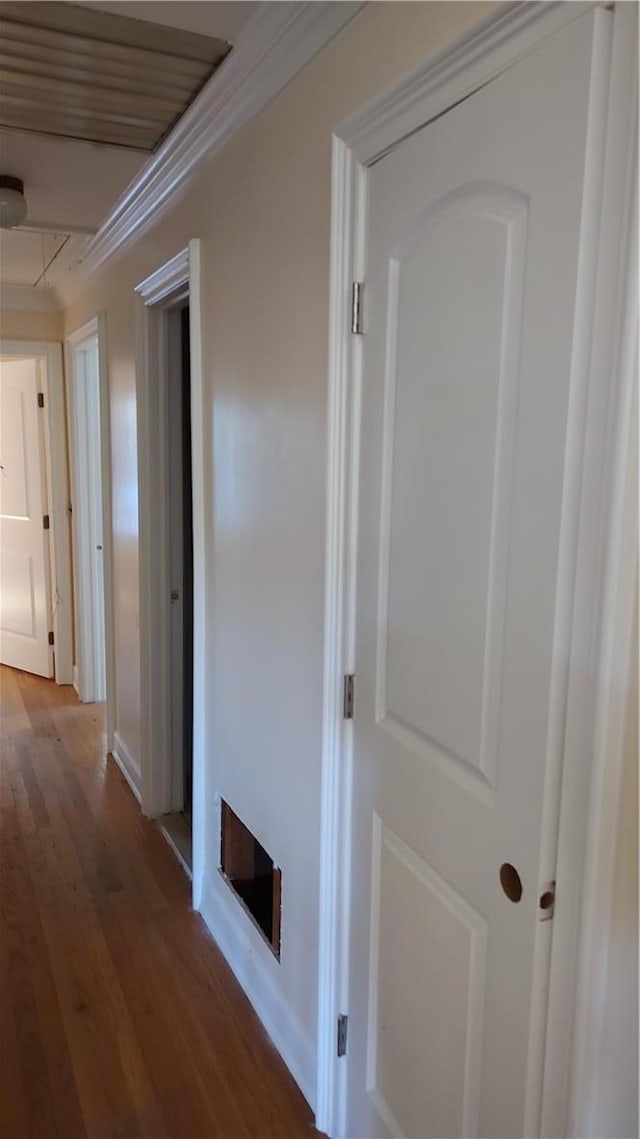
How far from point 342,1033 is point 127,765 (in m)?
2.18

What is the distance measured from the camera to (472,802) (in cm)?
118

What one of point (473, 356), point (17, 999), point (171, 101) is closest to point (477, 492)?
point (473, 356)

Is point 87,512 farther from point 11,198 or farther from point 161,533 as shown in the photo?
point 11,198

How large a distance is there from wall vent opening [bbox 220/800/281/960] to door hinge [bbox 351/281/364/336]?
1511 mm

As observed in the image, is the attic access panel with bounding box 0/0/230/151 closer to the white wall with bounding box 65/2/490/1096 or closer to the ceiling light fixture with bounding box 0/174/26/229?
the white wall with bounding box 65/2/490/1096

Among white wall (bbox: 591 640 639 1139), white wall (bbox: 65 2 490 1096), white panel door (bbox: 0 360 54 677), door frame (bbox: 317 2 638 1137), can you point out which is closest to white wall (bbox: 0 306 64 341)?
white panel door (bbox: 0 360 54 677)

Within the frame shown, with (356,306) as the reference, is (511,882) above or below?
below

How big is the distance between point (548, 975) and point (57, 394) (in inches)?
173

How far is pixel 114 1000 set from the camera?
85.7 inches

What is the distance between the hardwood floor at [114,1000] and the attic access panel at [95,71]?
2.44 m

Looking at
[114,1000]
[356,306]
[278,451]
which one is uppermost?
[356,306]

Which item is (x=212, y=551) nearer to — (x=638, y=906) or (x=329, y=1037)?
(x=329, y=1037)

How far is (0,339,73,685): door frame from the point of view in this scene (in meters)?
4.62

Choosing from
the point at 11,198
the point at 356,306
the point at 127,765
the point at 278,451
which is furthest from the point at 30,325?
the point at 356,306
